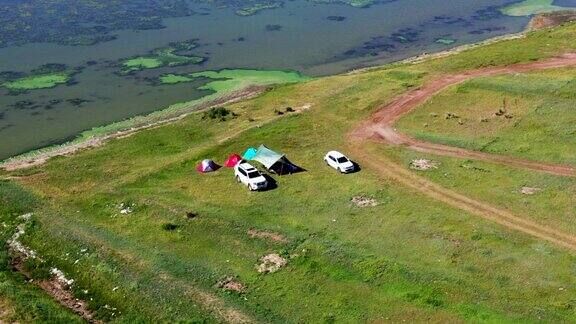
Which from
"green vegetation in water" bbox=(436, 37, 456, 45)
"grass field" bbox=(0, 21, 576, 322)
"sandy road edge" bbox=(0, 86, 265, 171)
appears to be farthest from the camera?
"green vegetation in water" bbox=(436, 37, 456, 45)

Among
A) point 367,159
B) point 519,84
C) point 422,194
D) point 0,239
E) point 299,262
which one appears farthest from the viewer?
point 519,84

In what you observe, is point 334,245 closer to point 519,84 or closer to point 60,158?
point 60,158

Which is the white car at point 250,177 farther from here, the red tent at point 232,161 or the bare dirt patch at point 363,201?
the bare dirt patch at point 363,201

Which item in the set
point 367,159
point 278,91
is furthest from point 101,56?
point 367,159

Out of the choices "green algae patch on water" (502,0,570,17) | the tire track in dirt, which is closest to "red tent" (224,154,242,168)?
the tire track in dirt

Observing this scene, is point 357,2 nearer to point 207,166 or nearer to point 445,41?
point 445,41

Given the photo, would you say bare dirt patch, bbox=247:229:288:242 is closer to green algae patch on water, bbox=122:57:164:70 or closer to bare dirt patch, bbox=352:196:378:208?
bare dirt patch, bbox=352:196:378:208

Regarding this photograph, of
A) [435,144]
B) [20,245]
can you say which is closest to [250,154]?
[435,144]

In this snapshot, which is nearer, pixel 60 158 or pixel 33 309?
pixel 33 309
